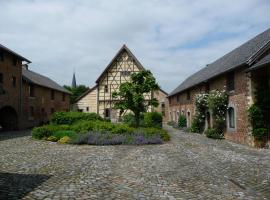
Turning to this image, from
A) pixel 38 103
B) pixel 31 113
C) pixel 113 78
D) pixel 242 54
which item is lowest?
pixel 31 113

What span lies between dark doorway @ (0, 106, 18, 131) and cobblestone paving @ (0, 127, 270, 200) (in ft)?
47.4

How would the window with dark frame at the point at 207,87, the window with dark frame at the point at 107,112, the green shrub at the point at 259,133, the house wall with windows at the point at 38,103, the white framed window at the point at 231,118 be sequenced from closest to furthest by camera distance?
the green shrub at the point at 259,133, the white framed window at the point at 231,118, the window with dark frame at the point at 207,87, the house wall with windows at the point at 38,103, the window with dark frame at the point at 107,112

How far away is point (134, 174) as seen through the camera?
1004 centimetres

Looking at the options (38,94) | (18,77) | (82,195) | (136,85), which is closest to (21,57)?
(18,77)

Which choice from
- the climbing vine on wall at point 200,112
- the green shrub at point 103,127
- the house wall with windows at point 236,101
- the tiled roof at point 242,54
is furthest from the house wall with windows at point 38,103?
the house wall with windows at point 236,101

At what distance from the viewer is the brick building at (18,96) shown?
2669 cm

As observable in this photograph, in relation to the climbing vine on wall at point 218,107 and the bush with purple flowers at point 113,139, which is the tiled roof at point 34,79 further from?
the climbing vine on wall at point 218,107

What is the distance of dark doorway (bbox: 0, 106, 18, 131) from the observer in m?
29.2

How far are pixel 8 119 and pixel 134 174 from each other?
2226 cm

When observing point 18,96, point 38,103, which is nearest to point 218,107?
point 18,96

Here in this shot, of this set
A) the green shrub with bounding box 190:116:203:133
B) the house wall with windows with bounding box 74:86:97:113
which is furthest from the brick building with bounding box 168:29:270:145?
the house wall with windows with bounding box 74:86:97:113

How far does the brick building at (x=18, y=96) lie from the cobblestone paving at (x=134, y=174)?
11.8 meters

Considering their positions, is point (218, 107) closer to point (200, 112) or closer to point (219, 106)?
point (219, 106)

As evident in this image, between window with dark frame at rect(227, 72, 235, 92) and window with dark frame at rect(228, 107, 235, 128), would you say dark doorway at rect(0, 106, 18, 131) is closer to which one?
window with dark frame at rect(228, 107, 235, 128)
